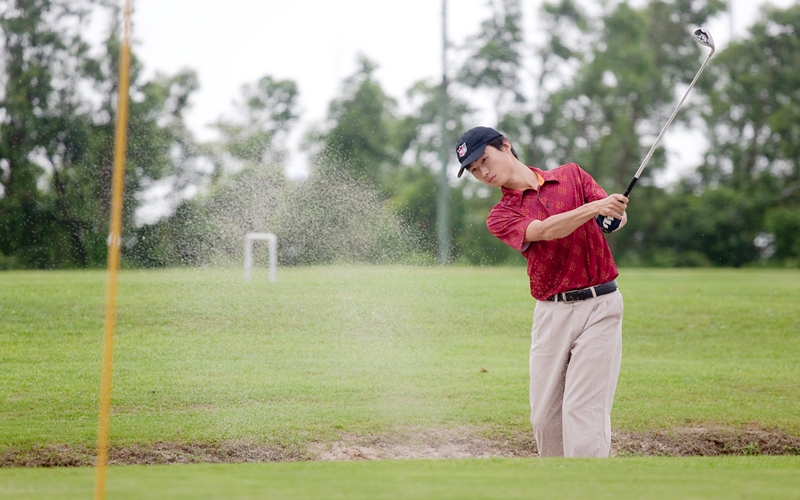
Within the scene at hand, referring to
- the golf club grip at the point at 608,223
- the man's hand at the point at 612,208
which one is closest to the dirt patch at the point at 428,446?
the golf club grip at the point at 608,223

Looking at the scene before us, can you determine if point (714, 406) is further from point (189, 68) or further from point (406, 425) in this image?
point (189, 68)

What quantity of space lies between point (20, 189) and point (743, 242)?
22717 mm

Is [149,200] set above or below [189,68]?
below

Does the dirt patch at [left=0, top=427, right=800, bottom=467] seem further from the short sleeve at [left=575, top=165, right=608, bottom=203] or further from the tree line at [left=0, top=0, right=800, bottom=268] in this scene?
the tree line at [left=0, top=0, right=800, bottom=268]

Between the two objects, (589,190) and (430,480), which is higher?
(589,190)

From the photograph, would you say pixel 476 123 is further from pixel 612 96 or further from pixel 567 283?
pixel 567 283

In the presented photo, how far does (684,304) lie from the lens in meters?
13.0

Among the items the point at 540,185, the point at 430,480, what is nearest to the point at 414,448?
the point at 540,185

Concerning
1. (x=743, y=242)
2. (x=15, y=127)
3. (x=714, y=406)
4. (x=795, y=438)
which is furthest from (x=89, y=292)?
(x=743, y=242)

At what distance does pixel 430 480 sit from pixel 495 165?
1.84 metres

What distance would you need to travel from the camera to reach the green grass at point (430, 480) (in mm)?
3430

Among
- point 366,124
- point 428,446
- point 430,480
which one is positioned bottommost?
point 428,446

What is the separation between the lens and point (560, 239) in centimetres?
476

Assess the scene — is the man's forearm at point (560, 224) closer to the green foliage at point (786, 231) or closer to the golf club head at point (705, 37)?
the golf club head at point (705, 37)
